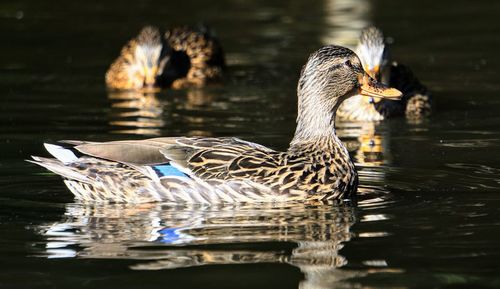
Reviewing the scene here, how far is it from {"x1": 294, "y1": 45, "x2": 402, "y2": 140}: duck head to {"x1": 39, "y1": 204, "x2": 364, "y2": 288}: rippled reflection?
3.12 feet

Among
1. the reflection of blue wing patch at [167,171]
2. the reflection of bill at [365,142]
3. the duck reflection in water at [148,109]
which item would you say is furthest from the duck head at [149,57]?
the reflection of blue wing patch at [167,171]

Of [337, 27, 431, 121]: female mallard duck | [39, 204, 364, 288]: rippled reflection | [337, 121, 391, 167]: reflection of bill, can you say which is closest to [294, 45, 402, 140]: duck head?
[39, 204, 364, 288]: rippled reflection

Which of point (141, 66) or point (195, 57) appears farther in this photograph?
point (195, 57)

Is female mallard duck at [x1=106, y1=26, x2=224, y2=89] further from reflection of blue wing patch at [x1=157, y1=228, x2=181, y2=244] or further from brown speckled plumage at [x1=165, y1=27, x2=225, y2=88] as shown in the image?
reflection of blue wing patch at [x1=157, y1=228, x2=181, y2=244]

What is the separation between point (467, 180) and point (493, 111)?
4144mm

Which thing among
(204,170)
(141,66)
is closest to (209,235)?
(204,170)

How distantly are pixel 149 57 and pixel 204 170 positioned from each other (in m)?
8.71

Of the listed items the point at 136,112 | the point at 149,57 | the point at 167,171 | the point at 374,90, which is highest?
the point at 149,57

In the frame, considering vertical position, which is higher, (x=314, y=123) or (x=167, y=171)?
(x=314, y=123)

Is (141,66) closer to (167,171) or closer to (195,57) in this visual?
(195,57)

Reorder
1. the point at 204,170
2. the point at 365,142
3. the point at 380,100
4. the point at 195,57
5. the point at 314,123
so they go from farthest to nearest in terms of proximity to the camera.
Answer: the point at 195,57 → the point at 380,100 → the point at 365,142 → the point at 314,123 → the point at 204,170

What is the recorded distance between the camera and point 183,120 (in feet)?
46.9

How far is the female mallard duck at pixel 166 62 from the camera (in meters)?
17.9

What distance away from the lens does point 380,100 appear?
1505 cm
